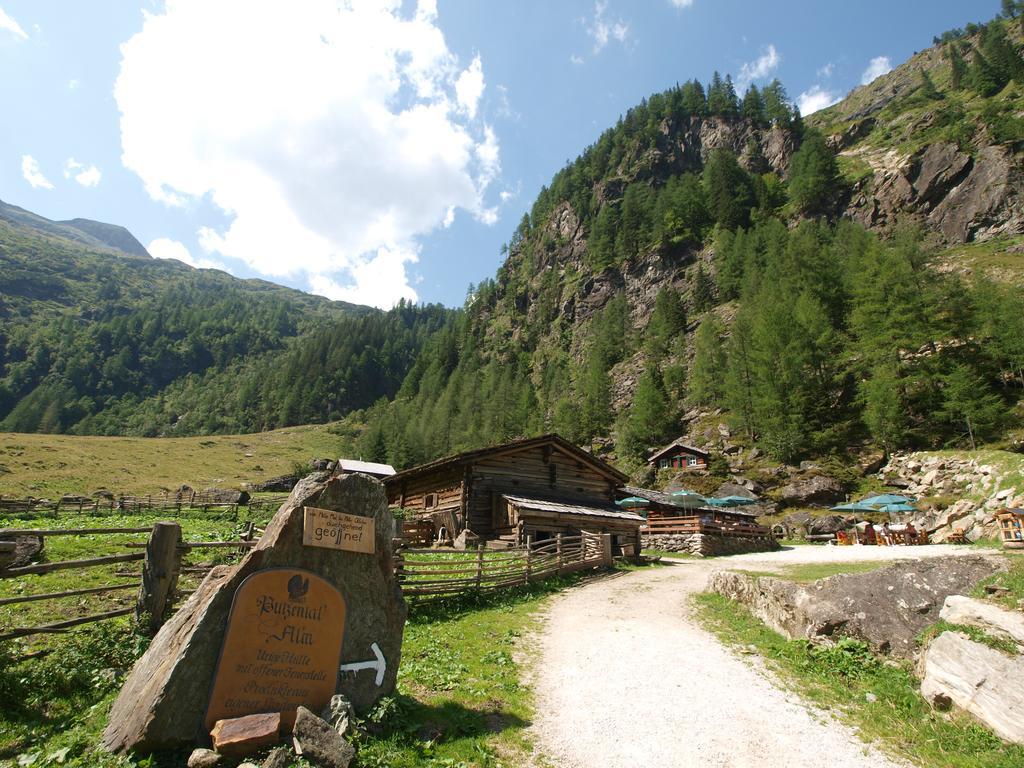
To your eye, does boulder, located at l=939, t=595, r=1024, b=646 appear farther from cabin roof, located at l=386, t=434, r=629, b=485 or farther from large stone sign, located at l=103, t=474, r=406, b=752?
cabin roof, located at l=386, t=434, r=629, b=485

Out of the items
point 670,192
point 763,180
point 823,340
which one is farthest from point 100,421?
point 763,180

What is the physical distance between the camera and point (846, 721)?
6.84m

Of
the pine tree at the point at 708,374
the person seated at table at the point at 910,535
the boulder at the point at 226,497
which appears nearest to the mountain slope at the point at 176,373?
the boulder at the point at 226,497

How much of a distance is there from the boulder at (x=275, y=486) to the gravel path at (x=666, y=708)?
6029cm

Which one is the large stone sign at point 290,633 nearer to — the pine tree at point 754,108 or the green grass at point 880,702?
the green grass at point 880,702

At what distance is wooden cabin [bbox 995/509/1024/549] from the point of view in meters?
19.9

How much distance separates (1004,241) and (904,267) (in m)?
42.7

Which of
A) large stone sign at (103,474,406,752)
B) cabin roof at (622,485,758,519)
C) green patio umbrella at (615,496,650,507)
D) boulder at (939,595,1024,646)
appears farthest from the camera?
cabin roof at (622,485,758,519)

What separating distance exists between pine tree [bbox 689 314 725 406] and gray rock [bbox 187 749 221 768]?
211 feet

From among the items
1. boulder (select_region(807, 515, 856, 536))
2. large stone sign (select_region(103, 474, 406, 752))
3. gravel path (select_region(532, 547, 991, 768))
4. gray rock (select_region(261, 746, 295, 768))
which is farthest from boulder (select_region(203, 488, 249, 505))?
boulder (select_region(807, 515, 856, 536))

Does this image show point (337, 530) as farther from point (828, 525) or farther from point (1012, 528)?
point (828, 525)

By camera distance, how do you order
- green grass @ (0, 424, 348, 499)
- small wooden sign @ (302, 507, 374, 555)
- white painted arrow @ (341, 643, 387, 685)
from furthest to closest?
1. green grass @ (0, 424, 348, 499)
2. white painted arrow @ (341, 643, 387, 685)
3. small wooden sign @ (302, 507, 374, 555)

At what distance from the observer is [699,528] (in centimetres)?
3009

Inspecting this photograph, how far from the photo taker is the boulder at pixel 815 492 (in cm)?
3972
